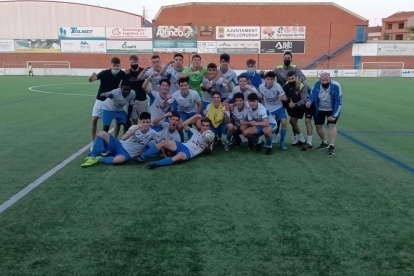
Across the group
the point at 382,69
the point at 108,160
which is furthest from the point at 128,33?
the point at 108,160

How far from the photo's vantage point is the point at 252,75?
8000mm

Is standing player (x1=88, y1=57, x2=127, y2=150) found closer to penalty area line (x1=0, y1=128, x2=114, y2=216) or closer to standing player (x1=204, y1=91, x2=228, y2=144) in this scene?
penalty area line (x1=0, y1=128, x2=114, y2=216)

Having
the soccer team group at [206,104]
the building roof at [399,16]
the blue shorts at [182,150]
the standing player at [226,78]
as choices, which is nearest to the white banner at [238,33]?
the soccer team group at [206,104]

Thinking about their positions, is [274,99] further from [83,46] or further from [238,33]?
[83,46]

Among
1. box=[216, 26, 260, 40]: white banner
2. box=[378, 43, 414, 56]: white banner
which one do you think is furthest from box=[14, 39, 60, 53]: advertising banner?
box=[378, 43, 414, 56]: white banner

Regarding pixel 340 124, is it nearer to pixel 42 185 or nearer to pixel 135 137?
pixel 135 137

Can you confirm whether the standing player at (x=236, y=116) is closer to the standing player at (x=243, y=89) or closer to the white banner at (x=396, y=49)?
the standing player at (x=243, y=89)

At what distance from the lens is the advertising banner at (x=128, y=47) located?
137 feet

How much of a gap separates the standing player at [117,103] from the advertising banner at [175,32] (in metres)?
36.3

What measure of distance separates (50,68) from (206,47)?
16.9m

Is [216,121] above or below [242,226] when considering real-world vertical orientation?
above

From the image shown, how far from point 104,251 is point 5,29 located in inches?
1861

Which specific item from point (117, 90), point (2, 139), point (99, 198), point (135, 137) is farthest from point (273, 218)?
point (2, 139)

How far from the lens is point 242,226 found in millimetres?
4016
